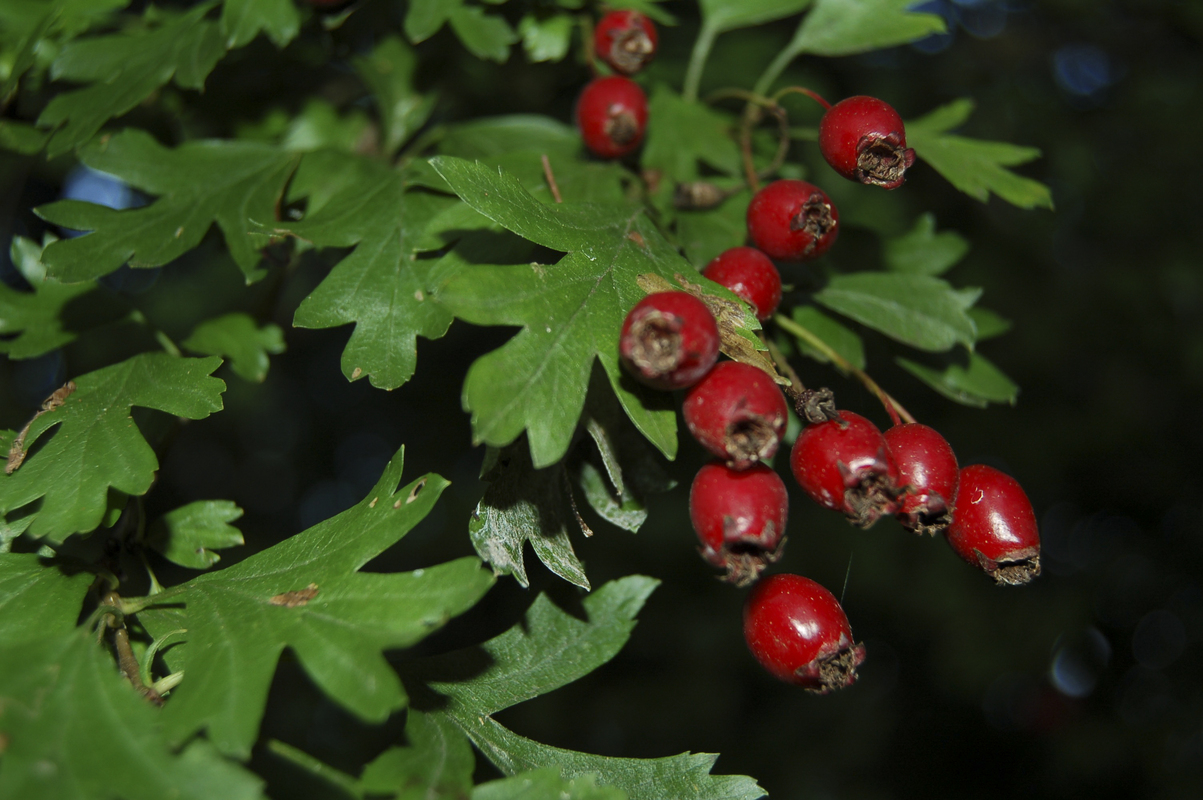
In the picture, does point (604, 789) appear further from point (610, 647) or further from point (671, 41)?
point (671, 41)

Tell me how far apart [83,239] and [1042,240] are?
136 inches

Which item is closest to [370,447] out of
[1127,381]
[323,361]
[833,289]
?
[323,361]

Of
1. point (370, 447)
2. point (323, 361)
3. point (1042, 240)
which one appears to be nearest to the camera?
point (1042, 240)

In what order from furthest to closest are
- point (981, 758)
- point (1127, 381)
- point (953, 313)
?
point (981, 758) < point (1127, 381) < point (953, 313)

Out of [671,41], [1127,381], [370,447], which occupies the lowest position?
[370,447]

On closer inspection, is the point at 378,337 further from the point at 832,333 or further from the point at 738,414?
the point at 832,333

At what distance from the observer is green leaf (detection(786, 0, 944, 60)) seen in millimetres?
1816

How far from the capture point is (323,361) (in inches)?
229

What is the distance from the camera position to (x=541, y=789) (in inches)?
43.3

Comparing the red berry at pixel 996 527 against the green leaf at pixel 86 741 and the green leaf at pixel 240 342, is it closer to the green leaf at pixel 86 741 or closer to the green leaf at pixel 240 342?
the green leaf at pixel 86 741

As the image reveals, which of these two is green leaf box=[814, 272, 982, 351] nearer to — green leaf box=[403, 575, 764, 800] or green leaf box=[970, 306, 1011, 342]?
green leaf box=[970, 306, 1011, 342]

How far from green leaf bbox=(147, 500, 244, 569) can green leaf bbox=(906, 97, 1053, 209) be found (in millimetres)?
1460

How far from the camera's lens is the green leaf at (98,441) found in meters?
1.17

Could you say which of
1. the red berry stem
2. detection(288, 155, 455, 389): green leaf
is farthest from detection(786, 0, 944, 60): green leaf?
detection(288, 155, 455, 389): green leaf
